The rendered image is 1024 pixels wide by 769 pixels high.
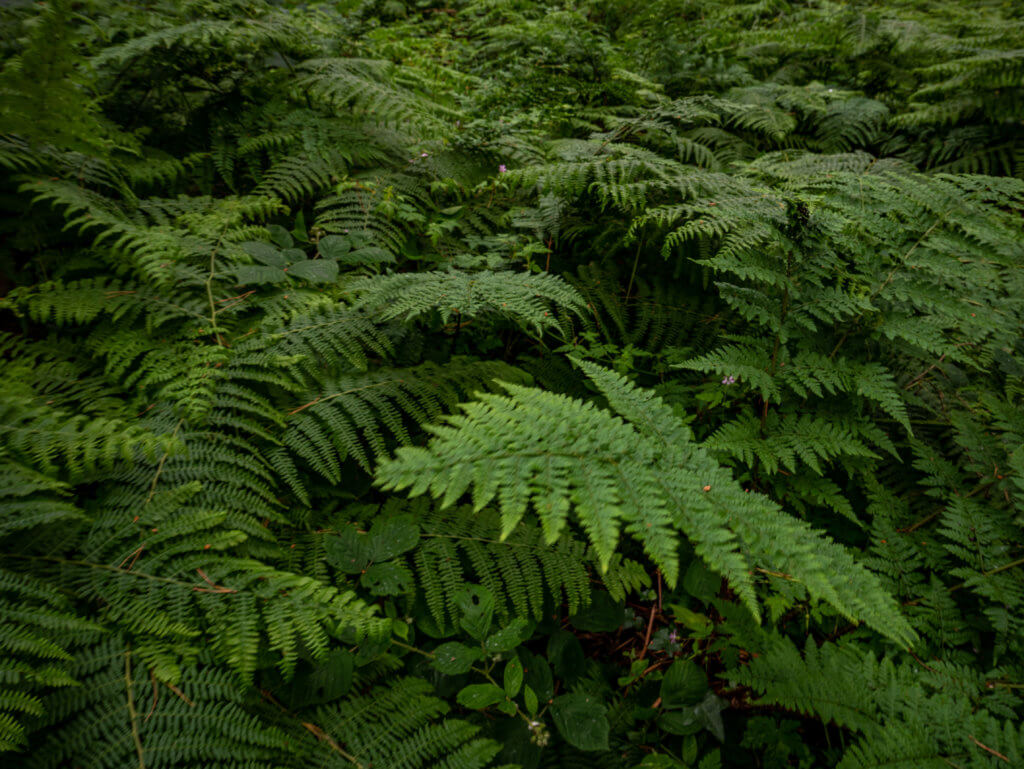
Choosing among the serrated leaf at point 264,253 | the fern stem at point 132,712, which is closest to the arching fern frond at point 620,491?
the fern stem at point 132,712

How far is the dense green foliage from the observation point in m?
1.34

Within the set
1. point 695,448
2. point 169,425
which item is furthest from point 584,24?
point 169,425

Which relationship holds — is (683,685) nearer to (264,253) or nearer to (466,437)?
(466,437)

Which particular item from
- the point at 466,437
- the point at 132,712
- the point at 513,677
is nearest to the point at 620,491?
the point at 466,437

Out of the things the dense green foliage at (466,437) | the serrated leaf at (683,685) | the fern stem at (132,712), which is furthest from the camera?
the serrated leaf at (683,685)

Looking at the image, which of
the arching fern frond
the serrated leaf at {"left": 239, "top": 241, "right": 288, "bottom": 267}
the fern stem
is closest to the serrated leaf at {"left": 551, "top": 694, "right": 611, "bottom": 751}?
the arching fern frond

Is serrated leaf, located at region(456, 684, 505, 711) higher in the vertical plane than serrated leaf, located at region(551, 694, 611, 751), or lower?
higher

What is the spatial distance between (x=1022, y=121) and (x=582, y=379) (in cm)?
409

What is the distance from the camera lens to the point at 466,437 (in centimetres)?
139

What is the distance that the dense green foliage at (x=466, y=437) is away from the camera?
1340mm

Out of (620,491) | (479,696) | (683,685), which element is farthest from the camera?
(683,685)

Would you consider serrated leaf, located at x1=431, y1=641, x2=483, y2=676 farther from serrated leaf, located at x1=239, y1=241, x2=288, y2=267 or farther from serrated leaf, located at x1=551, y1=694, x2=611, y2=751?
serrated leaf, located at x1=239, y1=241, x2=288, y2=267

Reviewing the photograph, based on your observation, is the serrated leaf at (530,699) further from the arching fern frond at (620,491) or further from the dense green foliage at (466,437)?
the arching fern frond at (620,491)

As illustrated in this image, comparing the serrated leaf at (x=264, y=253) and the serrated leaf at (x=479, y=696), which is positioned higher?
the serrated leaf at (x=264, y=253)
